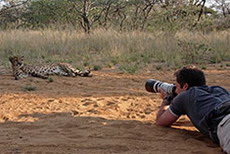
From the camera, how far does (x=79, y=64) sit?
27.3 feet

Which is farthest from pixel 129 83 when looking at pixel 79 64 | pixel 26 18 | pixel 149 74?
pixel 26 18

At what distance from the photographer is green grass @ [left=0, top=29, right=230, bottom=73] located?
8344 mm

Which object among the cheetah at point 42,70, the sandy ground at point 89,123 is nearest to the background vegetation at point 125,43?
the cheetah at point 42,70

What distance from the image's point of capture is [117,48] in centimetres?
952

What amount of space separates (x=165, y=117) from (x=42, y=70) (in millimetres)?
4133

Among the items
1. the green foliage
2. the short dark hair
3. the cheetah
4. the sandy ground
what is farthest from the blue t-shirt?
the green foliage

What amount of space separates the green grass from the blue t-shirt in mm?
4333

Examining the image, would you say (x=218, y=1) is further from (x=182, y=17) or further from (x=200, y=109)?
(x=200, y=109)

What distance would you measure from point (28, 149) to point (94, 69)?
4.98 metres

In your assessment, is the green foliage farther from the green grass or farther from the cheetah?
the cheetah

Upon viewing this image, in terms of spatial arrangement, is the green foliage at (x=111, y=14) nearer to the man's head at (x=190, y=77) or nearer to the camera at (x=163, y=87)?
the camera at (x=163, y=87)

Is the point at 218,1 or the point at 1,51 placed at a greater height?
the point at 218,1

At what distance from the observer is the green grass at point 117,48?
27.4ft

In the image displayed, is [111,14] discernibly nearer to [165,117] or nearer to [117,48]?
[117,48]
